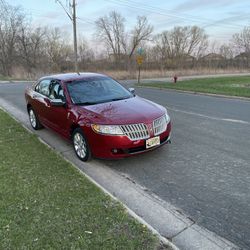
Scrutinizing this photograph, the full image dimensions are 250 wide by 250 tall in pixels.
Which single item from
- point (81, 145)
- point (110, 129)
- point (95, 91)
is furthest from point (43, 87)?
point (110, 129)

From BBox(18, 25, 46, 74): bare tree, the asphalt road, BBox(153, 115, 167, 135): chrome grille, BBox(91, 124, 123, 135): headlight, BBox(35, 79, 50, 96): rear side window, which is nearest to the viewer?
the asphalt road

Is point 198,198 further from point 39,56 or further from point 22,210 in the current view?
point 39,56

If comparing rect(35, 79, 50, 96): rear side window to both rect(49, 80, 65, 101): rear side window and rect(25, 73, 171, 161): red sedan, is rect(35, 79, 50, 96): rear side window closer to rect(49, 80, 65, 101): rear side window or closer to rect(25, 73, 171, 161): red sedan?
rect(25, 73, 171, 161): red sedan

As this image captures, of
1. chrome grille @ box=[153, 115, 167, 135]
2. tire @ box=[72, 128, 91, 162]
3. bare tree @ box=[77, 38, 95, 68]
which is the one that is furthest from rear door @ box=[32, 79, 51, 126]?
bare tree @ box=[77, 38, 95, 68]

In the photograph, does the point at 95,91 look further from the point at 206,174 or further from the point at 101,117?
the point at 206,174

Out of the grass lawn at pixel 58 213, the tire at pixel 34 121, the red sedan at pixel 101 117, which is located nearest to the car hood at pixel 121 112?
the red sedan at pixel 101 117

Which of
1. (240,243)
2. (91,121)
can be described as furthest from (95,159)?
(240,243)

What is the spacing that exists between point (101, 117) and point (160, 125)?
1124 millimetres

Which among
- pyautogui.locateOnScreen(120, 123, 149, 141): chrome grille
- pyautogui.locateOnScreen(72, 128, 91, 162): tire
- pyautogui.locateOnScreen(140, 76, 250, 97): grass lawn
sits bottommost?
pyautogui.locateOnScreen(140, 76, 250, 97): grass lawn

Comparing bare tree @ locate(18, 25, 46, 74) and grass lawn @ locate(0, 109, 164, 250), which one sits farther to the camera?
bare tree @ locate(18, 25, 46, 74)

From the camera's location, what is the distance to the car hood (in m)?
4.83

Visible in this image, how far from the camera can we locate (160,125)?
5180 millimetres

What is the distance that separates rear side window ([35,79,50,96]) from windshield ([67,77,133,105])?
1.11m

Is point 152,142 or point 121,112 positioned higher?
point 121,112
